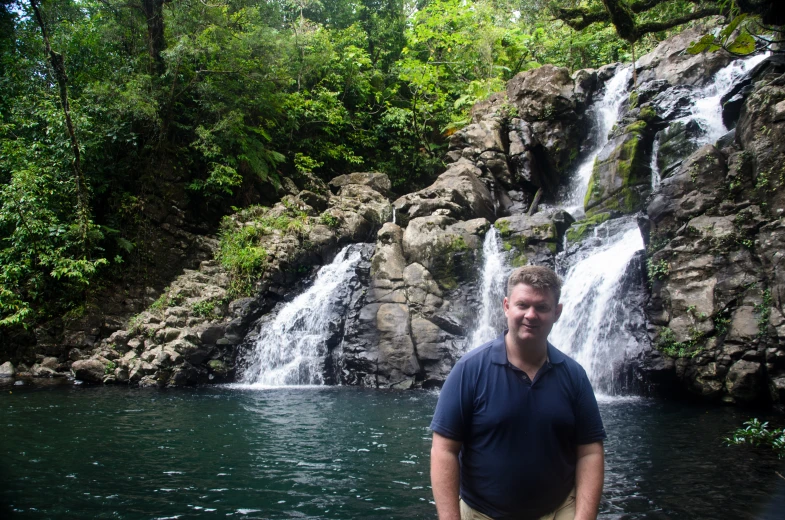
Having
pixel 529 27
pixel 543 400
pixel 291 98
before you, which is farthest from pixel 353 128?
pixel 543 400

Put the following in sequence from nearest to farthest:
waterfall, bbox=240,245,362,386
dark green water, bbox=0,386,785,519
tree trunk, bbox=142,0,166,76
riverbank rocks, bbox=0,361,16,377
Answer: dark green water, bbox=0,386,785,519
riverbank rocks, bbox=0,361,16,377
waterfall, bbox=240,245,362,386
tree trunk, bbox=142,0,166,76

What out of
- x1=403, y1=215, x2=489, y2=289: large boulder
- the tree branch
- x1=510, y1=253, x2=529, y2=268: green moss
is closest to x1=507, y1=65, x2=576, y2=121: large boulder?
x1=403, y1=215, x2=489, y2=289: large boulder

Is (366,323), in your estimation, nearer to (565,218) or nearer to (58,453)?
(565,218)

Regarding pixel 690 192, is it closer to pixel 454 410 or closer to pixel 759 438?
pixel 759 438

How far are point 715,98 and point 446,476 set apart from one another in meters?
17.6

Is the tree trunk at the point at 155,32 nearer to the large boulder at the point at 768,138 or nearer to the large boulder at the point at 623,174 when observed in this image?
the large boulder at the point at 623,174

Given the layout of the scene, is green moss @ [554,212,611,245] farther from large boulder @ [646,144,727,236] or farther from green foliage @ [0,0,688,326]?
green foliage @ [0,0,688,326]

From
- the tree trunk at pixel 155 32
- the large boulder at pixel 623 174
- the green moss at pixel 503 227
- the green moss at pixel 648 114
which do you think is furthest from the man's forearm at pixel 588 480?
the tree trunk at pixel 155 32

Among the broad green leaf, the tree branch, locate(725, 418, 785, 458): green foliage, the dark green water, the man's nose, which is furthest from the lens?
the tree branch

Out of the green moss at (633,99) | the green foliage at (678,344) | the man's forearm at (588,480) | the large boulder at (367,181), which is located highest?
the green moss at (633,99)

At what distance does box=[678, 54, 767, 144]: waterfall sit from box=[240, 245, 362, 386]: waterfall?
38.3ft

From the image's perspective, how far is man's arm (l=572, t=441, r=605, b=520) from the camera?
92.0 inches

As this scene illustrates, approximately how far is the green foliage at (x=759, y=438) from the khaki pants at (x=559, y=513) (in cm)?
596

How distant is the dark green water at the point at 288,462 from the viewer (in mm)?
5426
